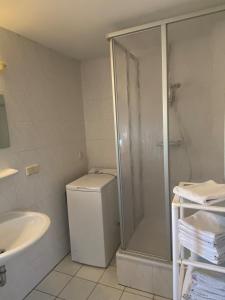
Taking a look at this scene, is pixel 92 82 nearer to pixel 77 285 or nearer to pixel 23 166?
pixel 23 166

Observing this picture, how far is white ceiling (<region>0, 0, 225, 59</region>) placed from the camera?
1.41 metres

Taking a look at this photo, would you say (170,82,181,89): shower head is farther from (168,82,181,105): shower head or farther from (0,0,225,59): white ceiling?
(0,0,225,59): white ceiling

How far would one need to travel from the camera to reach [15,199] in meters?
1.80

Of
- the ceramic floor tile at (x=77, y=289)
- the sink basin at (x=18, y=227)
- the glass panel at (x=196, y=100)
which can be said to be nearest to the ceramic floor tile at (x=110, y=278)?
the ceramic floor tile at (x=77, y=289)

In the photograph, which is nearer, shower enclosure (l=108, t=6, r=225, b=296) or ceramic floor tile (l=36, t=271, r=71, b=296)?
shower enclosure (l=108, t=6, r=225, b=296)

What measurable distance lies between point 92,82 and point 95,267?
6.90ft

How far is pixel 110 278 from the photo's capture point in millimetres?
2066

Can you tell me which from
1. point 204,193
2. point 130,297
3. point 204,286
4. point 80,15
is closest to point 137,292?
point 130,297

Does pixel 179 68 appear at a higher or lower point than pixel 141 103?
higher

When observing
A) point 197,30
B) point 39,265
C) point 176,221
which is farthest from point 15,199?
point 197,30

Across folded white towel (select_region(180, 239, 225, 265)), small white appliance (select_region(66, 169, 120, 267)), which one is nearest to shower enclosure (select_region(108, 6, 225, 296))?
small white appliance (select_region(66, 169, 120, 267))

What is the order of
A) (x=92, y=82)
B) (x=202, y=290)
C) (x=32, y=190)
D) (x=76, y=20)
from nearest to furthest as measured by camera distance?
(x=202, y=290), (x=76, y=20), (x=32, y=190), (x=92, y=82)

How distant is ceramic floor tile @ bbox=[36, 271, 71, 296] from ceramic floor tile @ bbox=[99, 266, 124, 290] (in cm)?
34

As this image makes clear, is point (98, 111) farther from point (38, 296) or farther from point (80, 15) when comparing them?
point (38, 296)
